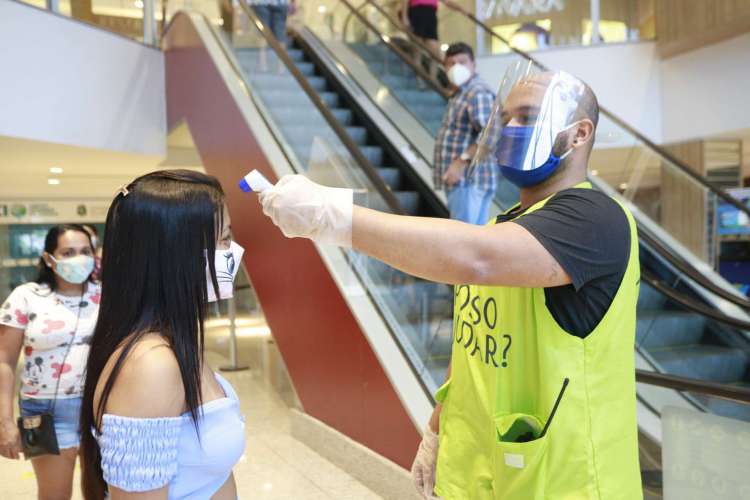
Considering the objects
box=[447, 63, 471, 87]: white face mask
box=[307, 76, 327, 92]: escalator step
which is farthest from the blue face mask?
box=[307, 76, 327, 92]: escalator step

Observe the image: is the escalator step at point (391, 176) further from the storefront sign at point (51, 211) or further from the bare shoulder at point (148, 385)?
the storefront sign at point (51, 211)

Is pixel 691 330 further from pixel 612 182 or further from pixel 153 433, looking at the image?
pixel 153 433

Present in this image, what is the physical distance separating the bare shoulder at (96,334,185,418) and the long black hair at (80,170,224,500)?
0.02 metres

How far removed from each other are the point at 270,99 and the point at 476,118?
85.0 inches

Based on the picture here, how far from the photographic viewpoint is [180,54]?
7520 millimetres

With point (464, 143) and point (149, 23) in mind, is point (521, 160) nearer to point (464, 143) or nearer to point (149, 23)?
point (464, 143)

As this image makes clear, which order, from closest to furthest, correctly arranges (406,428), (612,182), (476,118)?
1. (406,428)
2. (476,118)
3. (612,182)

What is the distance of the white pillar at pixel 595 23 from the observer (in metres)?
8.73

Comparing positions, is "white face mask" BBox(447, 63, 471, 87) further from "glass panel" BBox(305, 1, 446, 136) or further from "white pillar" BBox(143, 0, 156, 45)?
"white pillar" BBox(143, 0, 156, 45)

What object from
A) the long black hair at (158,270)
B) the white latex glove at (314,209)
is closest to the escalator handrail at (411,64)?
the long black hair at (158,270)

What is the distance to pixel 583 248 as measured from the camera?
1348 mm

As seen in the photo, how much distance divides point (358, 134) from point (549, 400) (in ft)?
18.4

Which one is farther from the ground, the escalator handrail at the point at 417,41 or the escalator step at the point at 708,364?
the escalator handrail at the point at 417,41

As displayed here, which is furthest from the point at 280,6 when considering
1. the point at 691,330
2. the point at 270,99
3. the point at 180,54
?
the point at 691,330
